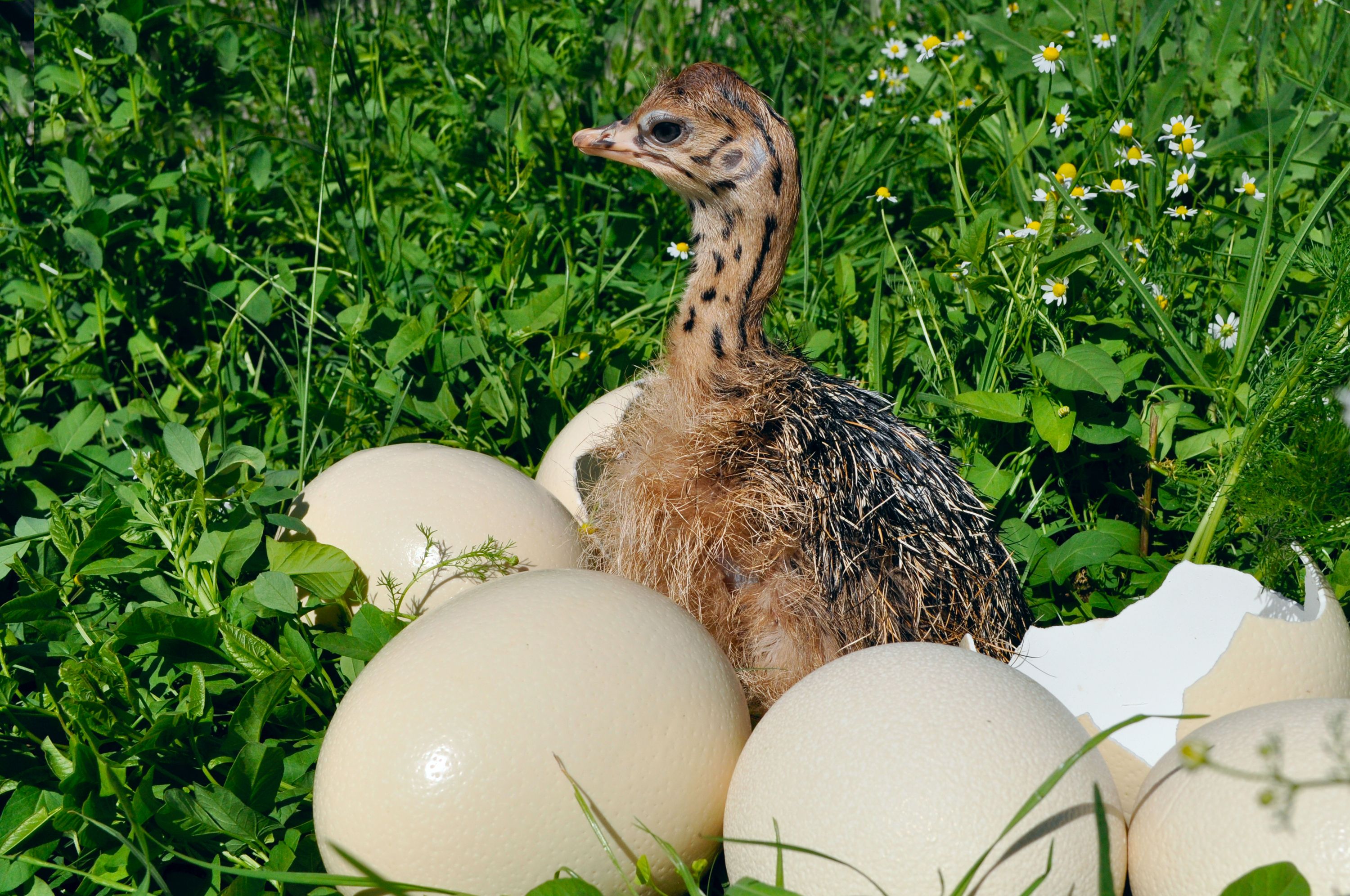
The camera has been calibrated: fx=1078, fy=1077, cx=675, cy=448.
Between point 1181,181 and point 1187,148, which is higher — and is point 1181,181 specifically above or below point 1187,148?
below

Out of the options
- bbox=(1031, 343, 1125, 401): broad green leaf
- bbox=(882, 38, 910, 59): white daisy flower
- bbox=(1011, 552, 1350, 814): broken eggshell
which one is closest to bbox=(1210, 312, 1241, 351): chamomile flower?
bbox=(1031, 343, 1125, 401): broad green leaf

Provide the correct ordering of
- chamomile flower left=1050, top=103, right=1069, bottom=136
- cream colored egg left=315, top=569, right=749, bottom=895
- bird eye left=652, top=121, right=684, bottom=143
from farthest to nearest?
chamomile flower left=1050, top=103, right=1069, bottom=136, bird eye left=652, top=121, right=684, bottom=143, cream colored egg left=315, top=569, right=749, bottom=895

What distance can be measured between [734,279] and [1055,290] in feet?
3.00

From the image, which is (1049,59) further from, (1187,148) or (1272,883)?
(1272,883)

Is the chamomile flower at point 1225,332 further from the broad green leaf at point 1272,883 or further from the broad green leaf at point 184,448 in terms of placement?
the broad green leaf at point 184,448

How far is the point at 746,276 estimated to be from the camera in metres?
2.32

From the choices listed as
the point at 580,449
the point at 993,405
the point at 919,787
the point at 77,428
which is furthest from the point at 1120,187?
the point at 77,428

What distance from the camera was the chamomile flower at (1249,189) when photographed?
3.27 m

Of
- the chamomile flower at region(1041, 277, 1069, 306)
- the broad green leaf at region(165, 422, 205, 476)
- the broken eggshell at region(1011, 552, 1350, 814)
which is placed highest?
the chamomile flower at region(1041, 277, 1069, 306)

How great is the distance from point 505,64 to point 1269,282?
287 centimetres

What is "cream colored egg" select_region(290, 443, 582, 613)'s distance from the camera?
233cm

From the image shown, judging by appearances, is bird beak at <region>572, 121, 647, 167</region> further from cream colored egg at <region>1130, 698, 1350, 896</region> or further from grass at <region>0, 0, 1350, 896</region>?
cream colored egg at <region>1130, 698, 1350, 896</region>

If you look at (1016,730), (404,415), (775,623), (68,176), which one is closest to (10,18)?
(68,176)

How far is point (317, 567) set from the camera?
2.26 metres
